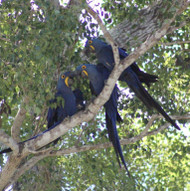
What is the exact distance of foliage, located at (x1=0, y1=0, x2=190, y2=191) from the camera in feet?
11.6

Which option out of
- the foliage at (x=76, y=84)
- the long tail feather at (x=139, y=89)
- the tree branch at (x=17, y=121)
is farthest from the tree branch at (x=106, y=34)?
the tree branch at (x=17, y=121)

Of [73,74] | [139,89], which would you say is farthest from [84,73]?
[139,89]

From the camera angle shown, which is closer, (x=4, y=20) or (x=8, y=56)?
(x=8, y=56)

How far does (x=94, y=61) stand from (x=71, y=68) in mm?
766

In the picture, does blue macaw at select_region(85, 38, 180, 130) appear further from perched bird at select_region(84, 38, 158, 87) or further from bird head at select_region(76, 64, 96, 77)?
bird head at select_region(76, 64, 96, 77)

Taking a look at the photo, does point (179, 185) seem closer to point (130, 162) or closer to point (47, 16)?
point (130, 162)

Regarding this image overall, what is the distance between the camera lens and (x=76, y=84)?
170 inches

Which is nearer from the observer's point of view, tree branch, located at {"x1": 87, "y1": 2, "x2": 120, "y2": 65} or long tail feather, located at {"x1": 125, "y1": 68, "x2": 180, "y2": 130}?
tree branch, located at {"x1": 87, "y1": 2, "x2": 120, "y2": 65}

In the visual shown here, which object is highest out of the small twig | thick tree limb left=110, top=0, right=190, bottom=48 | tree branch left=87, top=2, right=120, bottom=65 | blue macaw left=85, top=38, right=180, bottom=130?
thick tree limb left=110, top=0, right=190, bottom=48

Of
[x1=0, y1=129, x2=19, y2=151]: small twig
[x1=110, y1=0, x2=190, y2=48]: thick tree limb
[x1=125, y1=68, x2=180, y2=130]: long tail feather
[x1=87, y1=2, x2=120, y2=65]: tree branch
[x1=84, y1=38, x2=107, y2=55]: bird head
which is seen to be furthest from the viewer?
[x1=110, y1=0, x2=190, y2=48]: thick tree limb

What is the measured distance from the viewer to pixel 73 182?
573 centimetres

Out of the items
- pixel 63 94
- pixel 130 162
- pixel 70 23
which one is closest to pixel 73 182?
pixel 130 162

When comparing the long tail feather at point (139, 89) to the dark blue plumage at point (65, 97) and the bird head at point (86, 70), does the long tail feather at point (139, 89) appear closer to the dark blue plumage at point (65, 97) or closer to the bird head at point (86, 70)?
the bird head at point (86, 70)

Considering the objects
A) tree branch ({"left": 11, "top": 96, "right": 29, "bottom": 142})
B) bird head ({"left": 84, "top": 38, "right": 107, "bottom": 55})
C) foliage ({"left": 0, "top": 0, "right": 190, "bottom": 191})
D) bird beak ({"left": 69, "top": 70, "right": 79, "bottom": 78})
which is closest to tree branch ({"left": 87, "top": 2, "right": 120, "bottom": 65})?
foliage ({"left": 0, "top": 0, "right": 190, "bottom": 191})
